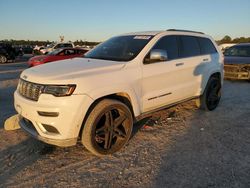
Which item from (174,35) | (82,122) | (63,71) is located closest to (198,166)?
(82,122)

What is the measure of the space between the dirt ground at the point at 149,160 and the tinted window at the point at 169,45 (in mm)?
1434

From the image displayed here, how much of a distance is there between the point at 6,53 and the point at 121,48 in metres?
20.6

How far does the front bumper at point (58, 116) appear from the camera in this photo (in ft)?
11.1

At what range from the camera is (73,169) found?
3518mm

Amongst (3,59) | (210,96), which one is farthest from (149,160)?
(3,59)

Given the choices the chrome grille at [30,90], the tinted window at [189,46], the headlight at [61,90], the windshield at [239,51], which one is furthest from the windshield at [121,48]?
the windshield at [239,51]

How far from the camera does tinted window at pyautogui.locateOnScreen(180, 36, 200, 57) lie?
17.4ft

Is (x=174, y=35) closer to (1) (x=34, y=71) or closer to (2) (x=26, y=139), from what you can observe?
(1) (x=34, y=71)

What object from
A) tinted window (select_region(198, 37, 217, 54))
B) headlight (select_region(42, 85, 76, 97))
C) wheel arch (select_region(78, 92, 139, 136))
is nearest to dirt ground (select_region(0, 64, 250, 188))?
wheel arch (select_region(78, 92, 139, 136))

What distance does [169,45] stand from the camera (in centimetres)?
500

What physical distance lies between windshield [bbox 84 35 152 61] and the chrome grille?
1.44 metres

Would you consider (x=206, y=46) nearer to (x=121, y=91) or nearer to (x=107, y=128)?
(x=121, y=91)

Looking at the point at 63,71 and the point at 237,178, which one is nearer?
the point at 237,178

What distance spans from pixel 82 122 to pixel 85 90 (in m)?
0.46
